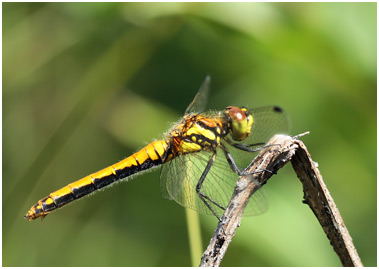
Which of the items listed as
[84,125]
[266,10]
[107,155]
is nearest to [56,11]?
[84,125]

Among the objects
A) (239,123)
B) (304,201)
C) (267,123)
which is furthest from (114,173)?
(304,201)

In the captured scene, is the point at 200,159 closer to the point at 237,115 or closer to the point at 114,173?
the point at 237,115

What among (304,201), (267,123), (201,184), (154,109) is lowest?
(304,201)

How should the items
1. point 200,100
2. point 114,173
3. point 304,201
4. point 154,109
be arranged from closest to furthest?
1. point 304,201
2. point 114,173
3. point 200,100
4. point 154,109

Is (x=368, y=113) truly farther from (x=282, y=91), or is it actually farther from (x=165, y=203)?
(x=165, y=203)

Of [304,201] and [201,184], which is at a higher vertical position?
[201,184]

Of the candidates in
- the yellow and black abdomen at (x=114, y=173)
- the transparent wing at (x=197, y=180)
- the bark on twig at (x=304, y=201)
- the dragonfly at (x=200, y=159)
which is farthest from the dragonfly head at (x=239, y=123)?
the bark on twig at (x=304, y=201)
